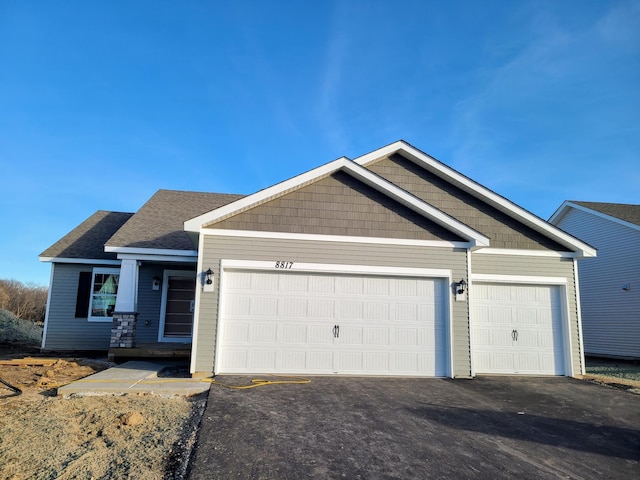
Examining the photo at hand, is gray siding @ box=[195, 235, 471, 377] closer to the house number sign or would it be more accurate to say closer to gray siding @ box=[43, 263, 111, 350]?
A: the house number sign

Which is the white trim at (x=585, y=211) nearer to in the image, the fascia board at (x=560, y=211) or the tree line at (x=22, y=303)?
the fascia board at (x=560, y=211)

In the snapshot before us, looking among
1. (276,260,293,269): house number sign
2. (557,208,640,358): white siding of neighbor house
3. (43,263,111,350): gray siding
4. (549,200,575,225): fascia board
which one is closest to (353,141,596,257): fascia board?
(276,260,293,269): house number sign

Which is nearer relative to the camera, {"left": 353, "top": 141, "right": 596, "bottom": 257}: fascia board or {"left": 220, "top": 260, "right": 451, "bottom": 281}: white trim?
{"left": 220, "top": 260, "right": 451, "bottom": 281}: white trim

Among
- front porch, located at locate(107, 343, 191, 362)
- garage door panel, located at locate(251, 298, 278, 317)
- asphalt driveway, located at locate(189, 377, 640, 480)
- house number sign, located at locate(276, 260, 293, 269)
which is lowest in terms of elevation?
asphalt driveway, located at locate(189, 377, 640, 480)

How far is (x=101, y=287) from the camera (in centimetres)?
1250

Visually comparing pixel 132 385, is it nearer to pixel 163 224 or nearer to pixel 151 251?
pixel 151 251

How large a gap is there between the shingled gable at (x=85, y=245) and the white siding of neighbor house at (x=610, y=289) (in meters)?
18.0

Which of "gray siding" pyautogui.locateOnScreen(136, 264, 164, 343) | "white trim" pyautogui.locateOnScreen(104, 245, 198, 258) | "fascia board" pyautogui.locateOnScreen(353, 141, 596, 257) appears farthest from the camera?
"gray siding" pyautogui.locateOnScreen(136, 264, 164, 343)

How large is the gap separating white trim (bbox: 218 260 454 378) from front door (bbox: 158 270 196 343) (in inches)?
164

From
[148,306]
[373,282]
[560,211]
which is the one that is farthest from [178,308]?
[560,211]

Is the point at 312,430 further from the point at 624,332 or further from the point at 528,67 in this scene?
the point at 624,332

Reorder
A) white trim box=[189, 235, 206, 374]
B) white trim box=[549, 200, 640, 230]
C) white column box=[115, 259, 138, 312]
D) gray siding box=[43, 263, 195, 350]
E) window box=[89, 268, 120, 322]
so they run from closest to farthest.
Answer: white trim box=[189, 235, 206, 374]
white column box=[115, 259, 138, 312]
gray siding box=[43, 263, 195, 350]
window box=[89, 268, 120, 322]
white trim box=[549, 200, 640, 230]

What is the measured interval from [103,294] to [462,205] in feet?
37.4

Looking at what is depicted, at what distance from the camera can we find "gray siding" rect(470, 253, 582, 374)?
9.74 m
